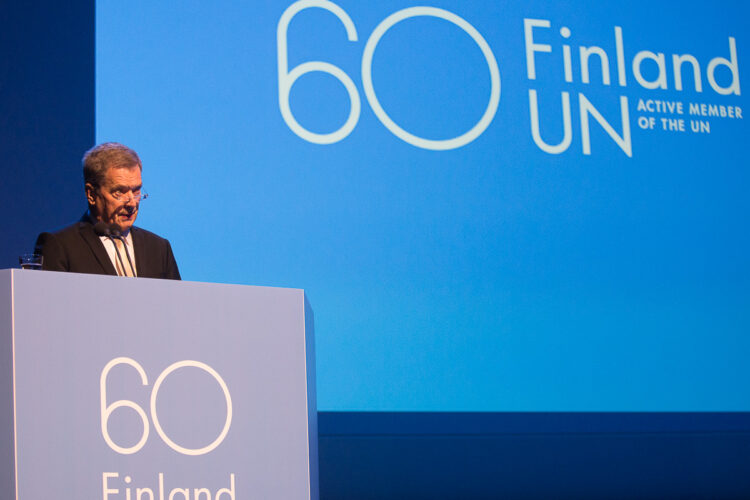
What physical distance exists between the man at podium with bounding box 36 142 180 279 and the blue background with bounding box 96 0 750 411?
1.06 meters

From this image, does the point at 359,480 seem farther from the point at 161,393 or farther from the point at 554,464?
the point at 161,393

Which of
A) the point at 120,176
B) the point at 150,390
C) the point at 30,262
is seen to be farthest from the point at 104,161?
the point at 150,390

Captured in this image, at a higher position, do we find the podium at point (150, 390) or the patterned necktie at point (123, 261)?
the patterned necktie at point (123, 261)

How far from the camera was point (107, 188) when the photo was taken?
2.30 meters

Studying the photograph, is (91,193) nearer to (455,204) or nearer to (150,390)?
(150,390)

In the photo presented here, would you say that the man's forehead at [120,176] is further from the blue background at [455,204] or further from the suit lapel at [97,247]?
the blue background at [455,204]

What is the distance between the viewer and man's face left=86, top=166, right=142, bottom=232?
2.28 meters

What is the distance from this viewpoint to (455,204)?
380cm

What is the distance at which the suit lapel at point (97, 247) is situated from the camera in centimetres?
220

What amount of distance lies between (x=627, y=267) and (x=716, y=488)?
1.25 metres

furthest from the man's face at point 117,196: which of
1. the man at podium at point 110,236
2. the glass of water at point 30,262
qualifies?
the glass of water at point 30,262

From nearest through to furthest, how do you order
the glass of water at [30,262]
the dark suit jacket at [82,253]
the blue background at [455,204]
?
1. the glass of water at [30,262]
2. the dark suit jacket at [82,253]
3. the blue background at [455,204]

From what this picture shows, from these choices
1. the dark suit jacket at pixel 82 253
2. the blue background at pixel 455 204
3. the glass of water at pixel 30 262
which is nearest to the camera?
the glass of water at pixel 30 262

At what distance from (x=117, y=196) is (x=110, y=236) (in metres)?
0.16
